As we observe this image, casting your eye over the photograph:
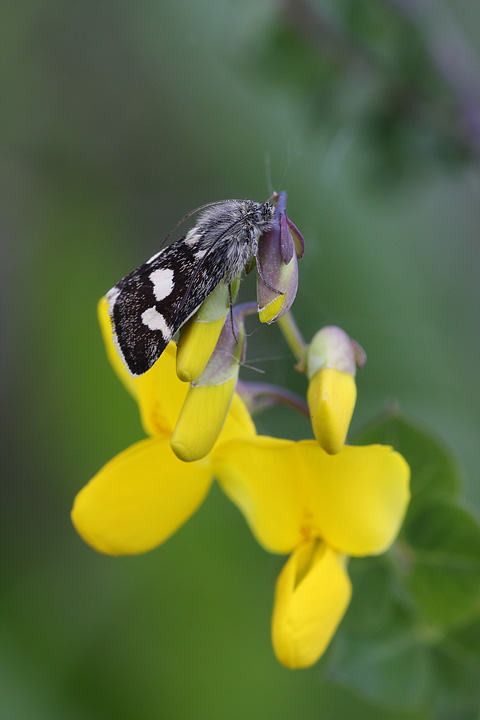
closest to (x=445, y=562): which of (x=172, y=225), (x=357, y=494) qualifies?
(x=357, y=494)

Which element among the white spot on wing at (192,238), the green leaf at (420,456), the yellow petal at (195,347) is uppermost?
the white spot on wing at (192,238)

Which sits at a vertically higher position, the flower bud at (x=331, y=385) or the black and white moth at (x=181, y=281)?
the black and white moth at (x=181, y=281)

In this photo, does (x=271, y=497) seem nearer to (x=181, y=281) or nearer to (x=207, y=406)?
(x=207, y=406)

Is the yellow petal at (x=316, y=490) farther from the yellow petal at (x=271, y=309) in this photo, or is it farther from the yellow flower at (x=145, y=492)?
the yellow petal at (x=271, y=309)

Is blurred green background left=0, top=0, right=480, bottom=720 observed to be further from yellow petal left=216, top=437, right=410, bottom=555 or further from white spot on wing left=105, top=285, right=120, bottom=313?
white spot on wing left=105, top=285, right=120, bottom=313

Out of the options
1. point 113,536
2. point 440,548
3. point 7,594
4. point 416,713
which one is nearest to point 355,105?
point 440,548

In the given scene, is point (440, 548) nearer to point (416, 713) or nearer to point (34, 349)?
point (416, 713)

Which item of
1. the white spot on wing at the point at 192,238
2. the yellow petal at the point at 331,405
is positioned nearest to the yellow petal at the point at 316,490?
the yellow petal at the point at 331,405
